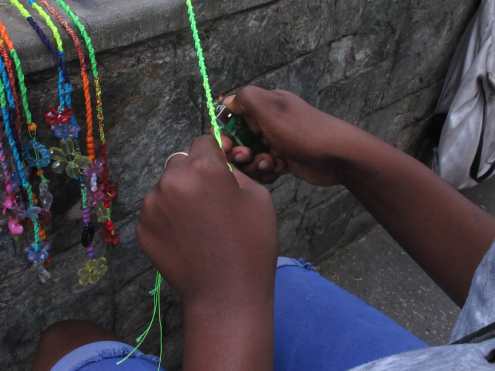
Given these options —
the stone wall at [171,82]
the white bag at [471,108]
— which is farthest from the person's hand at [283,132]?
the white bag at [471,108]

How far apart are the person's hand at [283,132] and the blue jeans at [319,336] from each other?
302 millimetres

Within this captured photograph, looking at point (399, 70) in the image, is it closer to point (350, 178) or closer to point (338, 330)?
point (350, 178)

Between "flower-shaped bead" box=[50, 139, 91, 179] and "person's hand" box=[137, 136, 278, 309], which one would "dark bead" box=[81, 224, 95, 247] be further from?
"person's hand" box=[137, 136, 278, 309]

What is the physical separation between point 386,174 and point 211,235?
1.63ft

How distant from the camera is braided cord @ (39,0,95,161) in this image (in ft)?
3.22

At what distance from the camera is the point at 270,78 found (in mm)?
1560

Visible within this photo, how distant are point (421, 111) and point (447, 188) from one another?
1350 millimetres

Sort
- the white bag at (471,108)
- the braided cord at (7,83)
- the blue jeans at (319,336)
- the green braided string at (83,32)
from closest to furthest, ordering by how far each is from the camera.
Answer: the braided cord at (7,83), the green braided string at (83,32), the blue jeans at (319,336), the white bag at (471,108)

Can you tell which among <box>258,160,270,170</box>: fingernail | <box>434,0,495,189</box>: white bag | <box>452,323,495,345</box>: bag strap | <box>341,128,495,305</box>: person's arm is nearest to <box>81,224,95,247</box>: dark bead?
<box>258,160,270,170</box>: fingernail

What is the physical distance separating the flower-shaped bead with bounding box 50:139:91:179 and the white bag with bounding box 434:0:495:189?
1.71m

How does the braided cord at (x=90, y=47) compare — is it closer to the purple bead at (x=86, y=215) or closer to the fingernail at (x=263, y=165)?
the purple bead at (x=86, y=215)

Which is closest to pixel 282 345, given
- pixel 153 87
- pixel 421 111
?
pixel 153 87

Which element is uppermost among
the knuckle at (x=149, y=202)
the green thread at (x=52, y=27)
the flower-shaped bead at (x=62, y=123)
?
the green thread at (x=52, y=27)

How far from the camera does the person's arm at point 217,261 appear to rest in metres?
0.84
